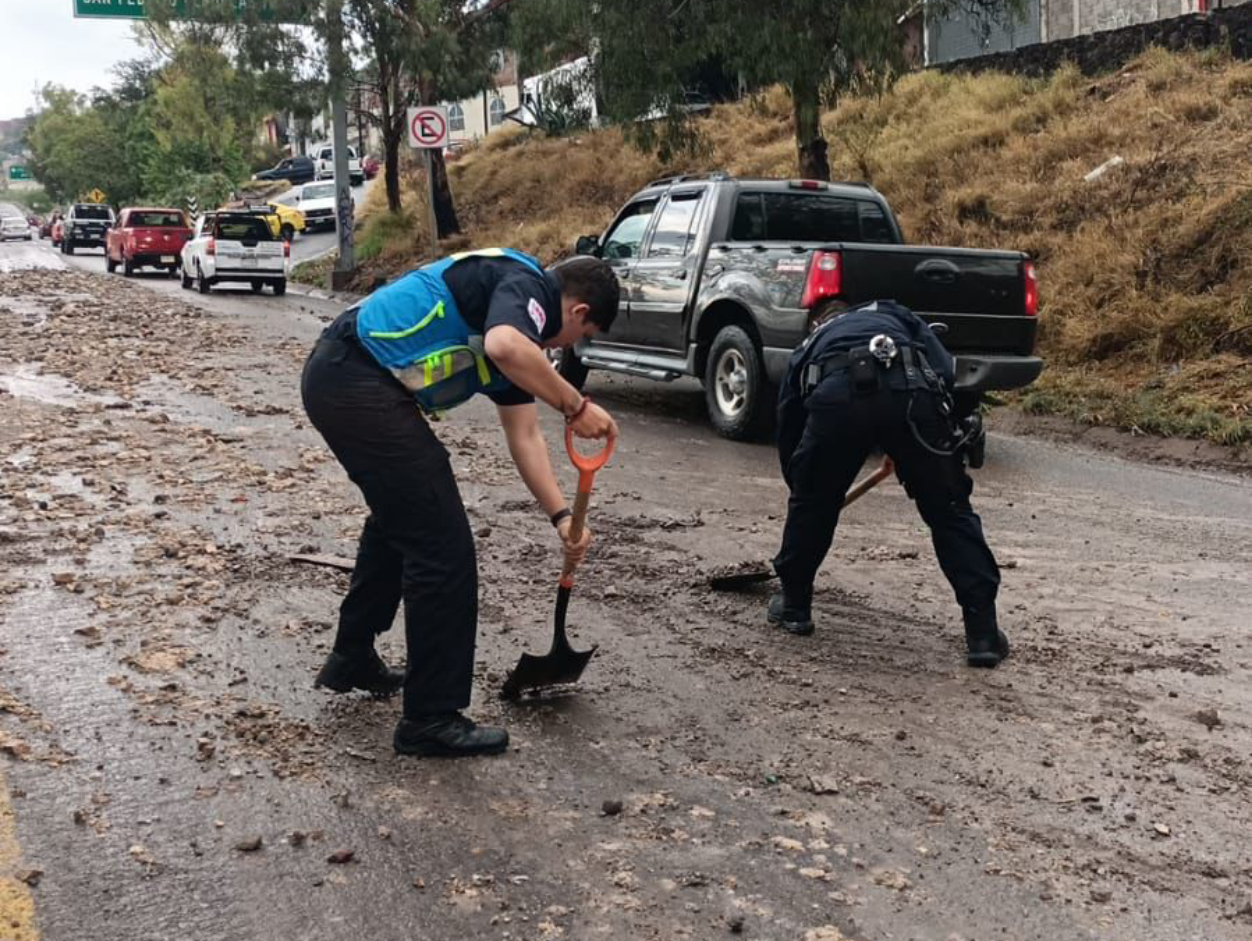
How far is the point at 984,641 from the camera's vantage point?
529 centimetres

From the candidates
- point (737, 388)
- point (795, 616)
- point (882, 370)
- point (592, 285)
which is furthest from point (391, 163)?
point (592, 285)

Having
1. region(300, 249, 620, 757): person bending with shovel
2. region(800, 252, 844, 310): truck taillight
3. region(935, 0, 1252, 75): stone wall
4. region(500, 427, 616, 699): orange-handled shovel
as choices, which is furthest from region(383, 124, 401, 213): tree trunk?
region(300, 249, 620, 757): person bending with shovel

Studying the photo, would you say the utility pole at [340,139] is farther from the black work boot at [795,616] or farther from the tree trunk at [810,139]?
the black work boot at [795,616]

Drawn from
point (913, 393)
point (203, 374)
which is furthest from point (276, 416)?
point (913, 393)

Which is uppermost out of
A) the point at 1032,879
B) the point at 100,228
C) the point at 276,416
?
the point at 100,228

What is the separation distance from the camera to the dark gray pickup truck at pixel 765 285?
32.0ft

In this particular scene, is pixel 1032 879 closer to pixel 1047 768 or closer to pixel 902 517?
pixel 1047 768

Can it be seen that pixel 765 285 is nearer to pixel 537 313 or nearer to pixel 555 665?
pixel 555 665

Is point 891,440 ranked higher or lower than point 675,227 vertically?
lower

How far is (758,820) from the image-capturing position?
3902 mm

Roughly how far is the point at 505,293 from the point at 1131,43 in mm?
19105

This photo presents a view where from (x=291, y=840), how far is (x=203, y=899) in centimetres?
36

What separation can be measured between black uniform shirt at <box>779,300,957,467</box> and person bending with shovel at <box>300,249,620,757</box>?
56.3 inches

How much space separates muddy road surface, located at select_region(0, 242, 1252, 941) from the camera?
344 cm
